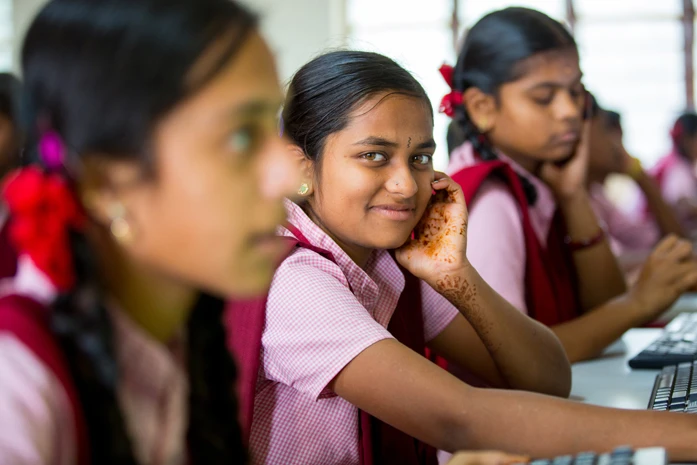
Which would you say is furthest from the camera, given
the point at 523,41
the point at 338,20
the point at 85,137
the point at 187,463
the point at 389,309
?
the point at 338,20

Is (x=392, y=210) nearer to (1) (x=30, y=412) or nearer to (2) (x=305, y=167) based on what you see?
(2) (x=305, y=167)

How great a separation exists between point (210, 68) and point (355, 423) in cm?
61

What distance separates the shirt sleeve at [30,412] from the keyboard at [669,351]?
1104mm

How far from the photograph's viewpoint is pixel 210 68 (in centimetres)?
61

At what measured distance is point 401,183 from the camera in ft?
3.66

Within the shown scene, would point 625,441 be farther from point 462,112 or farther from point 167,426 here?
point 462,112

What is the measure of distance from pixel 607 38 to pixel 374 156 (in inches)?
225

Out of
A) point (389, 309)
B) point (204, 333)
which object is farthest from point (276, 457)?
point (204, 333)

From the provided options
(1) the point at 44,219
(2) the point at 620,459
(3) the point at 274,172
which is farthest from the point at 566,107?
(1) the point at 44,219

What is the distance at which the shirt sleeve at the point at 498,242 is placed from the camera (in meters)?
1.52

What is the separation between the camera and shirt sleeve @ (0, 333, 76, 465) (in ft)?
1.79

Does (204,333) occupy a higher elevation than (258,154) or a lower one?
lower

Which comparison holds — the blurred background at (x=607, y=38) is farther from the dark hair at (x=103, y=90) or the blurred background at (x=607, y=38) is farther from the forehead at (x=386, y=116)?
the dark hair at (x=103, y=90)

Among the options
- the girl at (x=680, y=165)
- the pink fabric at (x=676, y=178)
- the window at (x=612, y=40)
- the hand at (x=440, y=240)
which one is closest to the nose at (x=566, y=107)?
the hand at (x=440, y=240)
